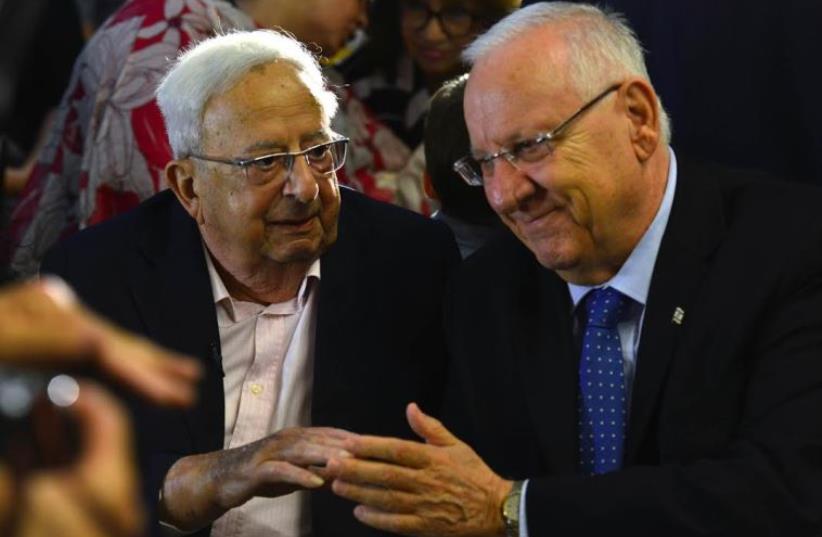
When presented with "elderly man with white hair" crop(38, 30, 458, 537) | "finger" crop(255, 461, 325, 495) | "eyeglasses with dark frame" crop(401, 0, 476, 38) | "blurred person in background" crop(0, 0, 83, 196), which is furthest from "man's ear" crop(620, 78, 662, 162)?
"blurred person in background" crop(0, 0, 83, 196)

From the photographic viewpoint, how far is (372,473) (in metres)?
2.31

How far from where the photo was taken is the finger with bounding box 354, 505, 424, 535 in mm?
2344

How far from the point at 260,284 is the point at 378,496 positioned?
0.69 meters

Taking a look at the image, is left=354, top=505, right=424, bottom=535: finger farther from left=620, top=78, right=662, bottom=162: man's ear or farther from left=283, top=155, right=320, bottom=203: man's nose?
left=620, top=78, right=662, bottom=162: man's ear

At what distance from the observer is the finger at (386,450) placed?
7.63 feet

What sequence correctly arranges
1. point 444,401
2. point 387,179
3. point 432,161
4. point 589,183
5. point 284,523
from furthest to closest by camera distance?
1. point 387,179
2. point 432,161
3. point 444,401
4. point 284,523
5. point 589,183

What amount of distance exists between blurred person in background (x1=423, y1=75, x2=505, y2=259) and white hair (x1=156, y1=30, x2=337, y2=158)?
15.4 inches

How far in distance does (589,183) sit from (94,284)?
3.23ft

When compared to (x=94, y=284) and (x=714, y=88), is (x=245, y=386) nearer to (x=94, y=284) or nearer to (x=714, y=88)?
(x=94, y=284)

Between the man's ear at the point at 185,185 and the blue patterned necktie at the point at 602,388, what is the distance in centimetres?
78

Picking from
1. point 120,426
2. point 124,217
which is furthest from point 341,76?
point 120,426

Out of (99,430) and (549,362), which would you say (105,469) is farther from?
(549,362)

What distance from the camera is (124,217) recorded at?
2988mm

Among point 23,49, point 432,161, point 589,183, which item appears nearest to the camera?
point 589,183
